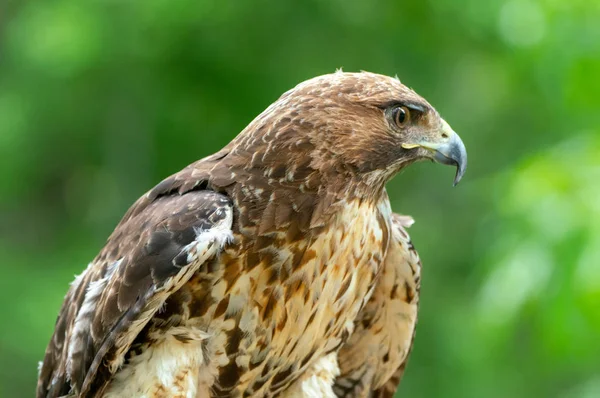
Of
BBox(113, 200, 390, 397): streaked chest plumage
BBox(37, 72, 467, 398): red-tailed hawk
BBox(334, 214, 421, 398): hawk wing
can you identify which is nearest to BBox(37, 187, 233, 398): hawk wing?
BBox(37, 72, 467, 398): red-tailed hawk

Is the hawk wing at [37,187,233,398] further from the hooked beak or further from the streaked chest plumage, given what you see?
the hooked beak

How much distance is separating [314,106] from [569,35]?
297 centimetres

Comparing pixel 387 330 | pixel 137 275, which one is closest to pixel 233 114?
pixel 387 330

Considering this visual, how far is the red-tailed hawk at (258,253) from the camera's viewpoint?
12.1ft

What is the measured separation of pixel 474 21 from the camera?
874cm

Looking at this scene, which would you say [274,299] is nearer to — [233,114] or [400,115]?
[400,115]

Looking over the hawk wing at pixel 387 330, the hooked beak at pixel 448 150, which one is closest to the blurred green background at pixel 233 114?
the hawk wing at pixel 387 330

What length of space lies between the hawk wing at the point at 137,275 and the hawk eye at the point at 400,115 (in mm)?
768

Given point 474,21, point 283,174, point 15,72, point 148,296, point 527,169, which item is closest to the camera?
point 148,296

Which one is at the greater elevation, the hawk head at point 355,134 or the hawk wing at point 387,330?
the hawk head at point 355,134

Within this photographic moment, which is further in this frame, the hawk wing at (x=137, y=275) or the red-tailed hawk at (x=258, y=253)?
Result: the red-tailed hawk at (x=258, y=253)

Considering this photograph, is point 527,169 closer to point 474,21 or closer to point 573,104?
point 573,104

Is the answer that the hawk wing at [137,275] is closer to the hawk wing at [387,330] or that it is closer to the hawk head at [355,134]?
the hawk head at [355,134]

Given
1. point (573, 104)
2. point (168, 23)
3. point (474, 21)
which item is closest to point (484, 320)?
point (573, 104)
